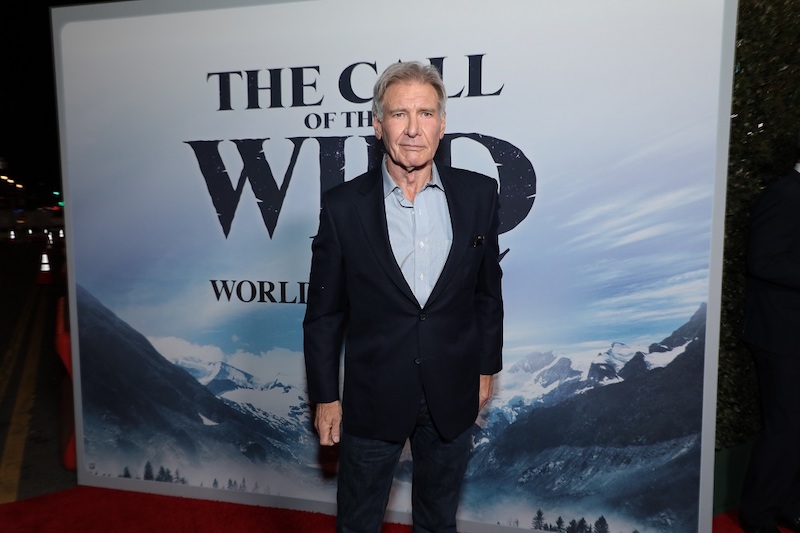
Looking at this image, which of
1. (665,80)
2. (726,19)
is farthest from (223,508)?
(726,19)

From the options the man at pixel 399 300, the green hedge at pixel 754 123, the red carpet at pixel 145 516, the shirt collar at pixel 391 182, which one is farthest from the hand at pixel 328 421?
the green hedge at pixel 754 123

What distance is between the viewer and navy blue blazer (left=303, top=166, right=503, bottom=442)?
199cm

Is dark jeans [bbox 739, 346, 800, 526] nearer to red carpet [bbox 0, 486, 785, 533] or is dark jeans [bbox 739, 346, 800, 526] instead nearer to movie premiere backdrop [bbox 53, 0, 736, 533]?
red carpet [bbox 0, 486, 785, 533]

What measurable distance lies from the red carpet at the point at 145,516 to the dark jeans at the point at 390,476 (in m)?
0.90

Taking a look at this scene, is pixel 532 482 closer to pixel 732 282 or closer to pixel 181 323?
pixel 732 282

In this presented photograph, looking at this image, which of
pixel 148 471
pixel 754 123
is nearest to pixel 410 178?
pixel 754 123

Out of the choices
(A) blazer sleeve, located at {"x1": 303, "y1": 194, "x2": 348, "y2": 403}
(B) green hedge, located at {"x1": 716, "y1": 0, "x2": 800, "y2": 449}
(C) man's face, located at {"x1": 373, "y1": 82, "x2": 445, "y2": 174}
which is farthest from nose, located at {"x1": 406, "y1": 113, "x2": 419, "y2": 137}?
(B) green hedge, located at {"x1": 716, "y1": 0, "x2": 800, "y2": 449}

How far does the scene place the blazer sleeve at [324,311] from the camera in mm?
2021

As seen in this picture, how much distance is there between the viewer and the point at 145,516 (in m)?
3.15

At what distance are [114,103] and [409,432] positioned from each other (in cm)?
233

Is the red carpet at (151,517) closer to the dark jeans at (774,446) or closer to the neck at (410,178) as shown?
the dark jeans at (774,446)

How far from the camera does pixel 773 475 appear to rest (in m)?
2.83

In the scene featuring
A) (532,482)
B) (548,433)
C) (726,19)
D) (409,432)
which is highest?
(726,19)

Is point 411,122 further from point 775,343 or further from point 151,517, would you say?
point 151,517
